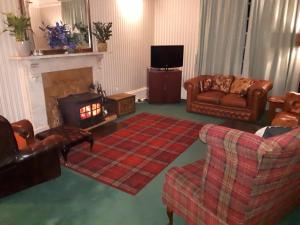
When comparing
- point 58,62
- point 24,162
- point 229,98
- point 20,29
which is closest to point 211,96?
point 229,98

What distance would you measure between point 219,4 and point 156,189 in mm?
4588

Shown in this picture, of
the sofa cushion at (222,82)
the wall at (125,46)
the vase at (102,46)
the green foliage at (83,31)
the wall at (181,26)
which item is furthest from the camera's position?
the wall at (181,26)

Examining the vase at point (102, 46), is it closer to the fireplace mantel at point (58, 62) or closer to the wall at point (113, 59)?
the fireplace mantel at point (58, 62)

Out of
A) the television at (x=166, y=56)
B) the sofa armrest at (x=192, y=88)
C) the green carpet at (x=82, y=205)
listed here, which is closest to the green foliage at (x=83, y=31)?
the television at (x=166, y=56)

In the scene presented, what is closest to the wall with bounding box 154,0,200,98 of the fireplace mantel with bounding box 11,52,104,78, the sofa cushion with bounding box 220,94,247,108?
the sofa cushion with bounding box 220,94,247,108

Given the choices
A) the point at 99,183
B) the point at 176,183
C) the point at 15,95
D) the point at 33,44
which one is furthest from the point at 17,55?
the point at 176,183

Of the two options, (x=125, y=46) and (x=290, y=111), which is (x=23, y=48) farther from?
(x=290, y=111)

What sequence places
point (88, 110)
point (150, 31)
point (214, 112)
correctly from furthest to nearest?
point (150, 31) → point (214, 112) → point (88, 110)

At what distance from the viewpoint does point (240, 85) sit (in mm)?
4957

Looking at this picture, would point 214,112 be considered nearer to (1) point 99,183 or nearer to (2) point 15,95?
(1) point 99,183

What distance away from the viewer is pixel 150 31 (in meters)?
6.38

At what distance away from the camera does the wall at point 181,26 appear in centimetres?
586

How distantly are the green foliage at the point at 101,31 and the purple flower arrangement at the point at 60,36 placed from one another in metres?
0.62

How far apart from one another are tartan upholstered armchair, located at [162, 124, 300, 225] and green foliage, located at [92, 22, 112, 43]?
377cm
